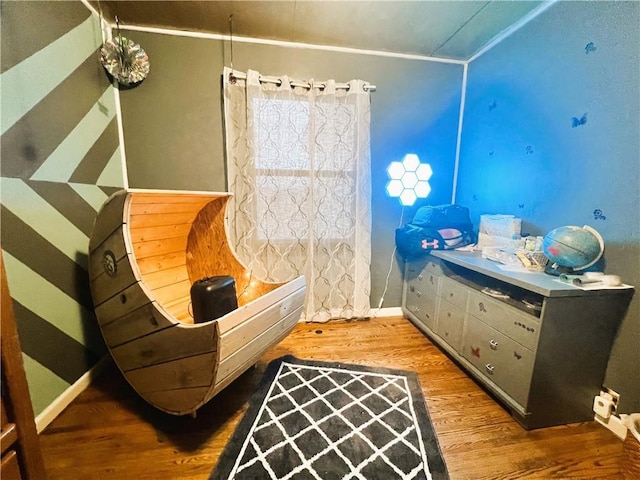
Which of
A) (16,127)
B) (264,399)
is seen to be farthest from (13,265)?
(264,399)

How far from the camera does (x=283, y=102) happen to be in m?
2.02

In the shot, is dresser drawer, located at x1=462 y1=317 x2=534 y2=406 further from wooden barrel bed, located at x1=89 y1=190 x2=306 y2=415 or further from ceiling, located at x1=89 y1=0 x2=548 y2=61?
ceiling, located at x1=89 y1=0 x2=548 y2=61

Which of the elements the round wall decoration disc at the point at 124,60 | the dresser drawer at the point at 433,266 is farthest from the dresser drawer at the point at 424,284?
the round wall decoration disc at the point at 124,60

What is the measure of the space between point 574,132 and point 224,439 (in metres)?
2.45

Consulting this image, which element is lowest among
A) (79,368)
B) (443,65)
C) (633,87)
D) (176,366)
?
(79,368)

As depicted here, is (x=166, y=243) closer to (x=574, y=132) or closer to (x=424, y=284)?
(x=424, y=284)

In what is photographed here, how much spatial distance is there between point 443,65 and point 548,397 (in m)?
2.47

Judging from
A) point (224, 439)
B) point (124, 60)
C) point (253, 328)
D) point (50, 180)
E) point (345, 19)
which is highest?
point (345, 19)

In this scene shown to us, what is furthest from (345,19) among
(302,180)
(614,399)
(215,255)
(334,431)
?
(614,399)

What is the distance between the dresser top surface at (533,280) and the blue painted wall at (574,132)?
10.5 inches

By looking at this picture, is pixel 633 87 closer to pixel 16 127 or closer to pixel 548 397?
pixel 548 397

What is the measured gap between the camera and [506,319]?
53.2 inches

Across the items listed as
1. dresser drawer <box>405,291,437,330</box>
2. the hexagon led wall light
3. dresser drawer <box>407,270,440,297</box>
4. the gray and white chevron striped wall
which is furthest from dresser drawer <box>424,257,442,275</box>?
the gray and white chevron striped wall

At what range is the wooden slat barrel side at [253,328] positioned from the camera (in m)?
0.99
